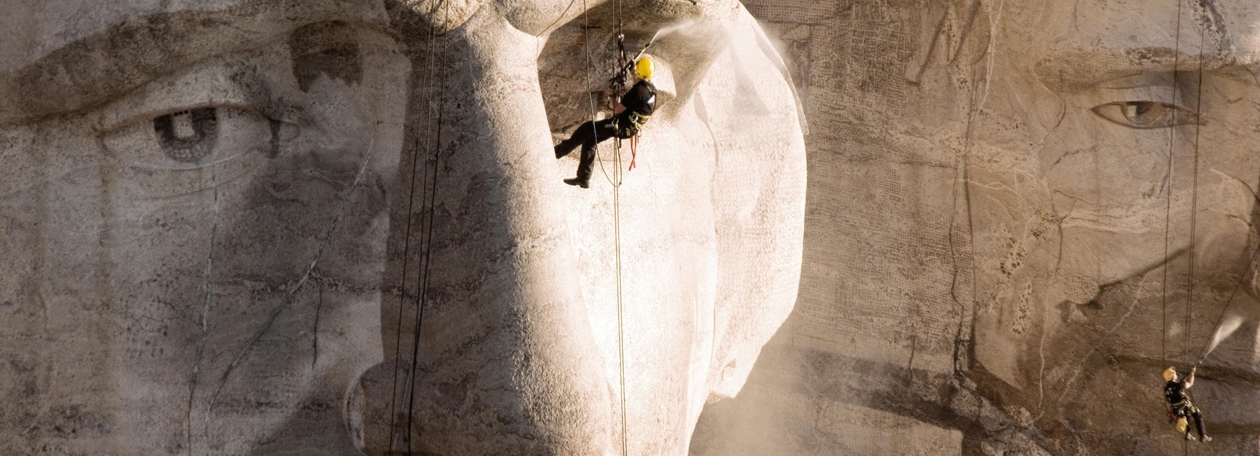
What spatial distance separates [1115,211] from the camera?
7.64 m

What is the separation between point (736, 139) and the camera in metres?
5.91

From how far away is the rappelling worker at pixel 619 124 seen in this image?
4367 millimetres

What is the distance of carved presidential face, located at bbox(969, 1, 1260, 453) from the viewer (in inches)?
284

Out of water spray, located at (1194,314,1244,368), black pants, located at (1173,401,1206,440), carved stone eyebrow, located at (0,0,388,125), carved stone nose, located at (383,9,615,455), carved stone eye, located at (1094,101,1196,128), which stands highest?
carved stone eye, located at (1094,101,1196,128)

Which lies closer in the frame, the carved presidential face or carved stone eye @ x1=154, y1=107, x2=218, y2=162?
carved stone eye @ x1=154, y1=107, x2=218, y2=162

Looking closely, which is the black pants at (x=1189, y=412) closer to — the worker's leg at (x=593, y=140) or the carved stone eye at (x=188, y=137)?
the worker's leg at (x=593, y=140)

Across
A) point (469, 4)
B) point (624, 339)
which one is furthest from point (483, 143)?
point (624, 339)

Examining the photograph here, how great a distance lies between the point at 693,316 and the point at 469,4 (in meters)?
1.40

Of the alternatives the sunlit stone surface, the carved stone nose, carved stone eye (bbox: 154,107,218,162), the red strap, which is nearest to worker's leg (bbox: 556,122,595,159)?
the red strap

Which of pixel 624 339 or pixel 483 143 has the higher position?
pixel 483 143

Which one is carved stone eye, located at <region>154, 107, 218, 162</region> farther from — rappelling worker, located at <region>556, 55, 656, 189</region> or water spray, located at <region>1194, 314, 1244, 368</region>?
water spray, located at <region>1194, 314, 1244, 368</region>

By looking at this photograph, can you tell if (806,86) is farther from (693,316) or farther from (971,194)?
(693,316)

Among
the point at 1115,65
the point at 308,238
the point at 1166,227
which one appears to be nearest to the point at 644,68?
the point at 308,238

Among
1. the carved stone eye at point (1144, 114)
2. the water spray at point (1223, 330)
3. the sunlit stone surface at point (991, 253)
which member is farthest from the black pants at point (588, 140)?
the water spray at point (1223, 330)
